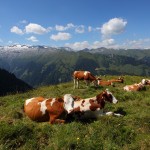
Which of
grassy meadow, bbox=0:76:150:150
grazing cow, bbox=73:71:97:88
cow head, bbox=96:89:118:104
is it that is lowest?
grassy meadow, bbox=0:76:150:150

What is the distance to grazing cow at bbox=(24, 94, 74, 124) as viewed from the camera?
14.1 meters

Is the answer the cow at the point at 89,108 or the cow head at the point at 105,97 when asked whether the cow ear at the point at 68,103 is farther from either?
the cow head at the point at 105,97

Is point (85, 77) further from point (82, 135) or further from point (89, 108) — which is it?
point (82, 135)

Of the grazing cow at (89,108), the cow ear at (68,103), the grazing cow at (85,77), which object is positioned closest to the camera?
the cow ear at (68,103)

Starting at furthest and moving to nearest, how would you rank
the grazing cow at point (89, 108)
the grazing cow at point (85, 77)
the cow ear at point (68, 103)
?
the grazing cow at point (85, 77) < the grazing cow at point (89, 108) < the cow ear at point (68, 103)

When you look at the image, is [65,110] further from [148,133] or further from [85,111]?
[148,133]

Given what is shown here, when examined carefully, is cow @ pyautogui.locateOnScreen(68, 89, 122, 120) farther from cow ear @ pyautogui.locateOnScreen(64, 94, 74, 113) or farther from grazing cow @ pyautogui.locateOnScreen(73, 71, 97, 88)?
grazing cow @ pyautogui.locateOnScreen(73, 71, 97, 88)

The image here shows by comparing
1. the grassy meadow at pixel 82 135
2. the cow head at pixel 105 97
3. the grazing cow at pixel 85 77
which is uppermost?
the cow head at pixel 105 97

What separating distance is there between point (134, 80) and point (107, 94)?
65.6ft

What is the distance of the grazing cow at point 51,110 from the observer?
14.1 metres

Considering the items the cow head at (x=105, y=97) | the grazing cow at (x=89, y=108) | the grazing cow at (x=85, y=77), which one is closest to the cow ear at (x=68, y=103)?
the grazing cow at (x=89, y=108)

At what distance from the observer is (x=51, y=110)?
46.6ft

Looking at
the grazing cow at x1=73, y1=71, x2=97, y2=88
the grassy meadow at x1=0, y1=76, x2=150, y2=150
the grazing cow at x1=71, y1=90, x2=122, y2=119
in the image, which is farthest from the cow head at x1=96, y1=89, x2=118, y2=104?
the grazing cow at x1=73, y1=71, x2=97, y2=88

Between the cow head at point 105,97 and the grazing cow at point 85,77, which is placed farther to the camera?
the grazing cow at point 85,77
